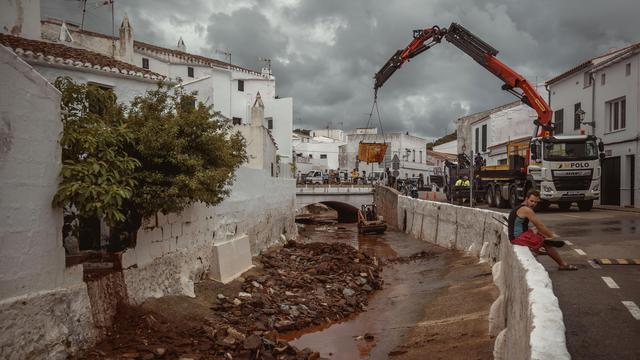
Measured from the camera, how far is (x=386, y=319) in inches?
474

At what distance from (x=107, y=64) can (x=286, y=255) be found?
29.6 feet

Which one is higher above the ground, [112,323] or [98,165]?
[98,165]

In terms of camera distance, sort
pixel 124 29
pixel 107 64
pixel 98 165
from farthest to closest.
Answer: pixel 124 29 → pixel 107 64 → pixel 98 165

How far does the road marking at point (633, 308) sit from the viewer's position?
6.91m

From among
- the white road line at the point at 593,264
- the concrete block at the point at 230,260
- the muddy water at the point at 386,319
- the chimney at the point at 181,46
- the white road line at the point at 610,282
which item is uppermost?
the chimney at the point at 181,46

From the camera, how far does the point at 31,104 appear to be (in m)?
6.20

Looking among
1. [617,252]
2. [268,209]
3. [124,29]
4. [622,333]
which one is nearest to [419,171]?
[124,29]

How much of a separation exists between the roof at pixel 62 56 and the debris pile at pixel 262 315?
813 cm

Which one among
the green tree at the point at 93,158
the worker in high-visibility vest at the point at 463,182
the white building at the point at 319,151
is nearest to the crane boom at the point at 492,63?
the worker in high-visibility vest at the point at 463,182

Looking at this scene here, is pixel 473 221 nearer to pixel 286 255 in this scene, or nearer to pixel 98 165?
pixel 286 255

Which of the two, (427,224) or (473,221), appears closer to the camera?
(473,221)

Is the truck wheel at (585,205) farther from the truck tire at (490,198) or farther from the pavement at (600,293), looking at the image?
the pavement at (600,293)

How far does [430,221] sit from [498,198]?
18.6ft

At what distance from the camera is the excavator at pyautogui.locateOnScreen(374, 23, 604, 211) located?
1970cm
